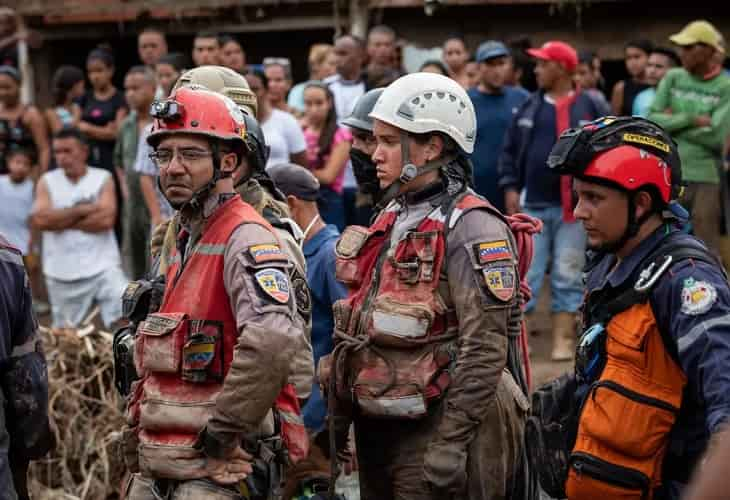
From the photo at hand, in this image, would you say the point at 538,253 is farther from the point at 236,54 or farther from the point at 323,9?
the point at 323,9

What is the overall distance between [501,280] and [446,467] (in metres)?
0.74

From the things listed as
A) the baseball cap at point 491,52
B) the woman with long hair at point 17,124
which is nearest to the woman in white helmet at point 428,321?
the baseball cap at point 491,52

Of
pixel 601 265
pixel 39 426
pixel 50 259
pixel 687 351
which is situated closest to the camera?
pixel 687 351

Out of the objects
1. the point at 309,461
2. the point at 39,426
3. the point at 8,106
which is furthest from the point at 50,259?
the point at 39,426

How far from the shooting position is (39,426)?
16.5ft

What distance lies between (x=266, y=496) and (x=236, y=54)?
8.13 m

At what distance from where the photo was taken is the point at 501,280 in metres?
4.96

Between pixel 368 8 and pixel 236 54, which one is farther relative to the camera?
pixel 368 8

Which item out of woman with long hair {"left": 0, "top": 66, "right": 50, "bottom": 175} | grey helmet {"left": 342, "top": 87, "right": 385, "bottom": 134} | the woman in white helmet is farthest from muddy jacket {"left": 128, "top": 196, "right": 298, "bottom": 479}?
woman with long hair {"left": 0, "top": 66, "right": 50, "bottom": 175}

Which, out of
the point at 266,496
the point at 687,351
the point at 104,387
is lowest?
the point at 104,387

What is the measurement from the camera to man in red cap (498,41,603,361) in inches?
400

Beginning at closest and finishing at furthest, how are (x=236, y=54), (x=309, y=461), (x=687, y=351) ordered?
(x=687, y=351), (x=309, y=461), (x=236, y=54)

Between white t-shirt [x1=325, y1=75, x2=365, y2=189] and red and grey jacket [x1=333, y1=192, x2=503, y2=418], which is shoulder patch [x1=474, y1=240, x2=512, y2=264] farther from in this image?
white t-shirt [x1=325, y1=75, x2=365, y2=189]

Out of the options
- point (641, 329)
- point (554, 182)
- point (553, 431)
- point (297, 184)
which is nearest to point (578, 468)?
point (553, 431)
